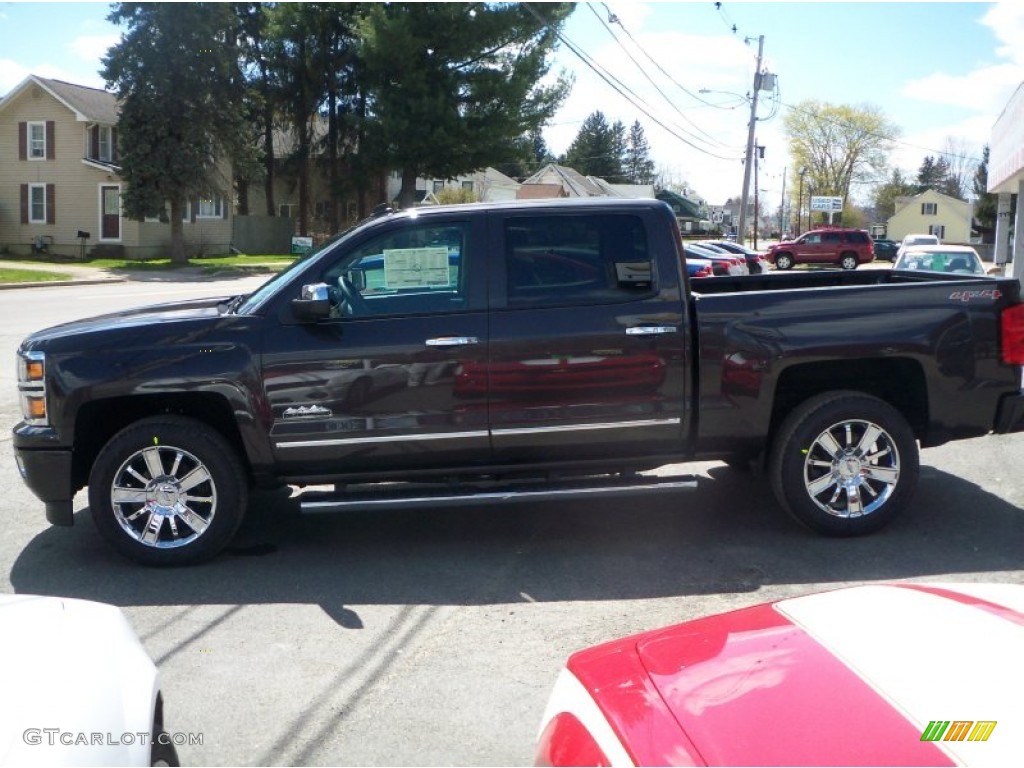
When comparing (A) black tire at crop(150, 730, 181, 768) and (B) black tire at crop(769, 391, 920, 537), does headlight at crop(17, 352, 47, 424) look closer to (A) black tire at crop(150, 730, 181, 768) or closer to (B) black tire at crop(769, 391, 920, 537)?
(A) black tire at crop(150, 730, 181, 768)

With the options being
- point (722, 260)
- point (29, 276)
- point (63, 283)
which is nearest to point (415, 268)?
point (722, 260)

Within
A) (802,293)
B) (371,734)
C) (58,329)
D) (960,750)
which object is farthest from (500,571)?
(960,750)

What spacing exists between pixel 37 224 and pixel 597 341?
4609 centimetres

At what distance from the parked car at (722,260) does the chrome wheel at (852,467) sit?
23975 millimetres

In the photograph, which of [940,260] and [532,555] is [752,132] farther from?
[532,555]

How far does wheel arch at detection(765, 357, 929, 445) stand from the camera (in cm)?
661

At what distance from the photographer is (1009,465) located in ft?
27.7

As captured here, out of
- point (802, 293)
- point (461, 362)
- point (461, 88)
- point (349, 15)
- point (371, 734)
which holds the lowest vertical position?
point (371, 734)

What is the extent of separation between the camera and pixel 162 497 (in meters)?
6.12

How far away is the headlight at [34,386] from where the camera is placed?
239 inches

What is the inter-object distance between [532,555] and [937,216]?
11035 cm

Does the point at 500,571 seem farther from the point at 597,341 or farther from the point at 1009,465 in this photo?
the point at 1009,465

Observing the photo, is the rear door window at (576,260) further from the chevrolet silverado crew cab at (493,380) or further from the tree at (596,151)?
the tree at (596,151)

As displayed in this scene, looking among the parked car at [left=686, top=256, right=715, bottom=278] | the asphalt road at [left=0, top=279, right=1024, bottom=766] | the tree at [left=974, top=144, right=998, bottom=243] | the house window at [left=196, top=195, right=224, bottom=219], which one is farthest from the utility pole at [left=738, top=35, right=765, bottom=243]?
the tree at [left=974, top=144, right=998, bottom=243]
